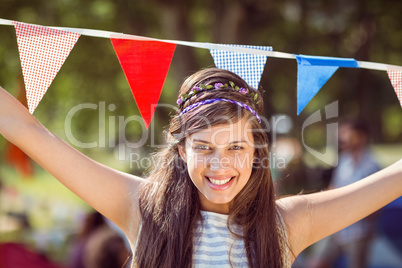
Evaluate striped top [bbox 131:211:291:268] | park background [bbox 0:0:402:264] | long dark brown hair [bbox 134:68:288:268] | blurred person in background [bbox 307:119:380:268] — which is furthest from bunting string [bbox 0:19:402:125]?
park background [bbox 0:0:402:264]

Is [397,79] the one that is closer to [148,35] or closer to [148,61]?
[148,61]

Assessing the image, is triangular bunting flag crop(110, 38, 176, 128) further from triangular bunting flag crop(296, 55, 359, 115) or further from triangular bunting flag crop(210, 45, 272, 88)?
triangular bunting flag crop(296, 55, 359, 115)

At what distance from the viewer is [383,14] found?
23.9ft

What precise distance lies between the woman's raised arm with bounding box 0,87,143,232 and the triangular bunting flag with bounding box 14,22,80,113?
26 centimetres

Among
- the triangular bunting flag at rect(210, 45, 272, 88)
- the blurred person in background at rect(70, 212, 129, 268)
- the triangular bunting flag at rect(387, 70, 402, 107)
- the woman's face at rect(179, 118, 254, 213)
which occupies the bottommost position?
the blurred person in background at rect(70, 212, 129, 268)

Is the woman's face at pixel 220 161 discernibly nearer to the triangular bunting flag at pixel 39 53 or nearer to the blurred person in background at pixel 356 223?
the triangular bunting flag at pixel 39 53

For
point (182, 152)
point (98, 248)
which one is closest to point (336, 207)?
point (182, 152)

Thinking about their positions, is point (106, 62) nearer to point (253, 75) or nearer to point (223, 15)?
point (223, 15)

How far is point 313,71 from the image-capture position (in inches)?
85.8

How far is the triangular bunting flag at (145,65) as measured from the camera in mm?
2102

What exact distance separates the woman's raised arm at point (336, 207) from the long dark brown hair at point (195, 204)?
7cm

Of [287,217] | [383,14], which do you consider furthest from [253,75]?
[383,14]

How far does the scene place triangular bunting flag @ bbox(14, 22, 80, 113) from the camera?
1.97 m

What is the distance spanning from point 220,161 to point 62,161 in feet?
1.83
